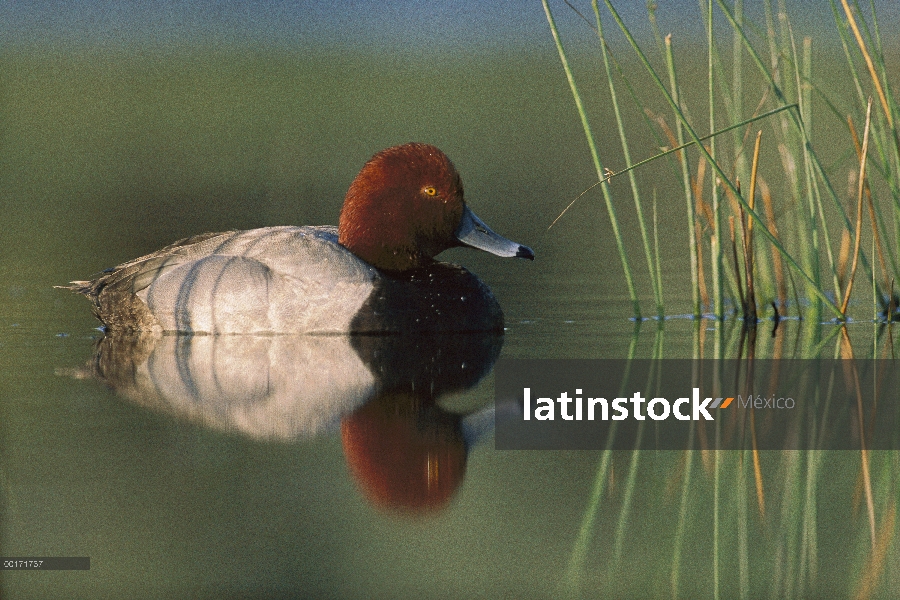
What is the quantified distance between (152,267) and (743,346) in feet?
11.8

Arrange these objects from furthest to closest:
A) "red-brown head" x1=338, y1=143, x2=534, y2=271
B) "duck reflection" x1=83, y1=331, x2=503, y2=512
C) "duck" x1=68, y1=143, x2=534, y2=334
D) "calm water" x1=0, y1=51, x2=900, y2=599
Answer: "red-brown head" x1=338, y1=143, x2=534, y2=271, "duck" x1=68, y1=143, x2=534, y2=334, "duck reflection" x1=83, y1=331, x2=503, y2=512, "calm water" x1=0, y1=51, x2=900, y2=599

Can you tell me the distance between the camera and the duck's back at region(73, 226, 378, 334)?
7.08m

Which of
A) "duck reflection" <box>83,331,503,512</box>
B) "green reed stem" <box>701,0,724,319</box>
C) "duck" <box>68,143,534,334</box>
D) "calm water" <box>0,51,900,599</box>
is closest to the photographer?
"calm water" <box>0,51,900,599</box>

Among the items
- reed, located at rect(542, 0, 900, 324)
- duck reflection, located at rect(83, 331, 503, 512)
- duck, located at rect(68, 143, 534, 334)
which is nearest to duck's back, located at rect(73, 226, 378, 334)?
duck, located at rect(68, 143, 534, 334)

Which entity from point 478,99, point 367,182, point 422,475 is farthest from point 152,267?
point 478,99

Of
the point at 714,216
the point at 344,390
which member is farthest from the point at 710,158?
the point at 344,390

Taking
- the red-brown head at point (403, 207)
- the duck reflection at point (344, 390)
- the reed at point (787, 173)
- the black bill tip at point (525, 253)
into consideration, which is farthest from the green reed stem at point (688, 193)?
the duck reflection at point (344, 390)

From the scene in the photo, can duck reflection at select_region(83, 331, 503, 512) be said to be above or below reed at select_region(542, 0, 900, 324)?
below

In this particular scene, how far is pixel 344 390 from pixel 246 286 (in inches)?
78.2

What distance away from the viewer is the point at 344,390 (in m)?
5.41

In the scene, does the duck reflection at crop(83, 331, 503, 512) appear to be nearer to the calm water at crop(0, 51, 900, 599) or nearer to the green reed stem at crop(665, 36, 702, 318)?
the calm water at crop(0, 51, 900, 599)

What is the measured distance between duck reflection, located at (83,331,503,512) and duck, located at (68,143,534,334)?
0.11 m

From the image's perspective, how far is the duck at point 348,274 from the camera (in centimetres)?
706

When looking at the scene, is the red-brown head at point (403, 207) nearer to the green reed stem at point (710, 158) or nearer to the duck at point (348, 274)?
the duck at point (348, 274)
